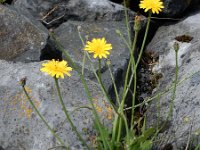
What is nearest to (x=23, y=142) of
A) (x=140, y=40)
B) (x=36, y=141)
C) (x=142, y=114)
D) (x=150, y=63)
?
(x=36, y=141)

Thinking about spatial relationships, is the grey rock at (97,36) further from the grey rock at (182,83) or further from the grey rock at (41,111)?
the grey rock at (41,111)

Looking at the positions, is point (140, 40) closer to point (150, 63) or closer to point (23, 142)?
point (150, 63)

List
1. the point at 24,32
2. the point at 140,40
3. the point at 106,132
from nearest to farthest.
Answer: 1. the point at 106,132
2. the point at 24,32
3. the point at 140,40

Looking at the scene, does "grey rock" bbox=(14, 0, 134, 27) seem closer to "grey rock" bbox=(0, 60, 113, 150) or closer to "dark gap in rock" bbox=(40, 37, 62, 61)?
"dark gap in rock" bbox=(40, 37, 62, 61)

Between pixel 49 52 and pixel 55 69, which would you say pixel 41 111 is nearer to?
pixel 55 69

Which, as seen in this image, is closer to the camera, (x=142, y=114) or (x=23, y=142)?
(x=23, y=142)

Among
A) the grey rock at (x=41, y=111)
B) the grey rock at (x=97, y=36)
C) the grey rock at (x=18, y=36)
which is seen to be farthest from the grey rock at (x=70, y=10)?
the grey rock at (x=41, y=111)

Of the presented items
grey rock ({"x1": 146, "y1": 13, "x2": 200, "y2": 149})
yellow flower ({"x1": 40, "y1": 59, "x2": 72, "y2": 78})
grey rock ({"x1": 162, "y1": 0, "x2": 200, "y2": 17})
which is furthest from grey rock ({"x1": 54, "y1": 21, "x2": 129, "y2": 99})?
yellow flower ({"x1": 40, "y1": 59, "x2": 72, "y2": 78})
